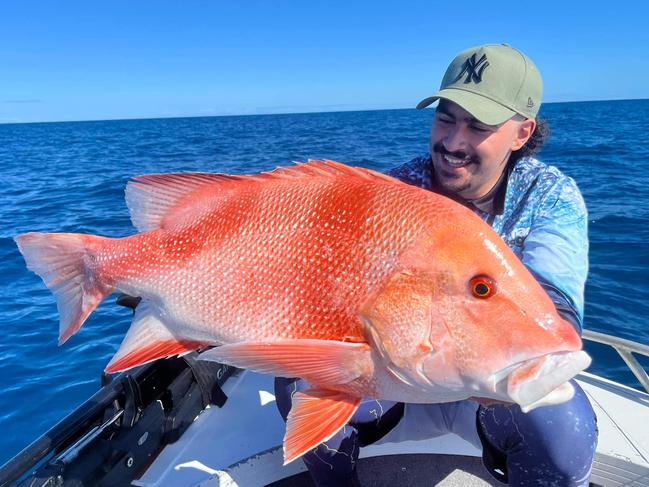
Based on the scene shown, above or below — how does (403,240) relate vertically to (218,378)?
above

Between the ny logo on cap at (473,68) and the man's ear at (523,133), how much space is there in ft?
0.95

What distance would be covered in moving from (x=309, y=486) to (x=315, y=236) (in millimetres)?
1657

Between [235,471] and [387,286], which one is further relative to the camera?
[235,471]

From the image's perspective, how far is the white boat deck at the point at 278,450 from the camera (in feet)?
6.89

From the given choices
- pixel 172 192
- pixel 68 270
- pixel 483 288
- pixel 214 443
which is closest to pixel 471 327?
pixel 483 288

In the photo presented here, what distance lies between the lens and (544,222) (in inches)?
69.4

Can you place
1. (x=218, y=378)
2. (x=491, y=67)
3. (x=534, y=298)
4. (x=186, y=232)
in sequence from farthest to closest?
(x=218, y=378) < (x=491, y=67) < (x=186, y=232) < (x=534, y=298)

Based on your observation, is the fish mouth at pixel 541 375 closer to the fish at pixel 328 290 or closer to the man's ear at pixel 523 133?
the fish at pixel 328 290

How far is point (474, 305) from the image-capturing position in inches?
44.1

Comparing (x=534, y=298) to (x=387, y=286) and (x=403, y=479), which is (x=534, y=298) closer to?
(x=387, y=286)

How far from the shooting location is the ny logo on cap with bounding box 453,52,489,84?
1837 millimetres

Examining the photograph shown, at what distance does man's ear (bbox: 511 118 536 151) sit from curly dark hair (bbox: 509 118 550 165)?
62 mm

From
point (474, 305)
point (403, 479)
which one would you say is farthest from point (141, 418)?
point (474, 305)

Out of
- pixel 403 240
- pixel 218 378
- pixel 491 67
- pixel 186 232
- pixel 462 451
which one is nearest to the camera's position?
pixel 403 240
